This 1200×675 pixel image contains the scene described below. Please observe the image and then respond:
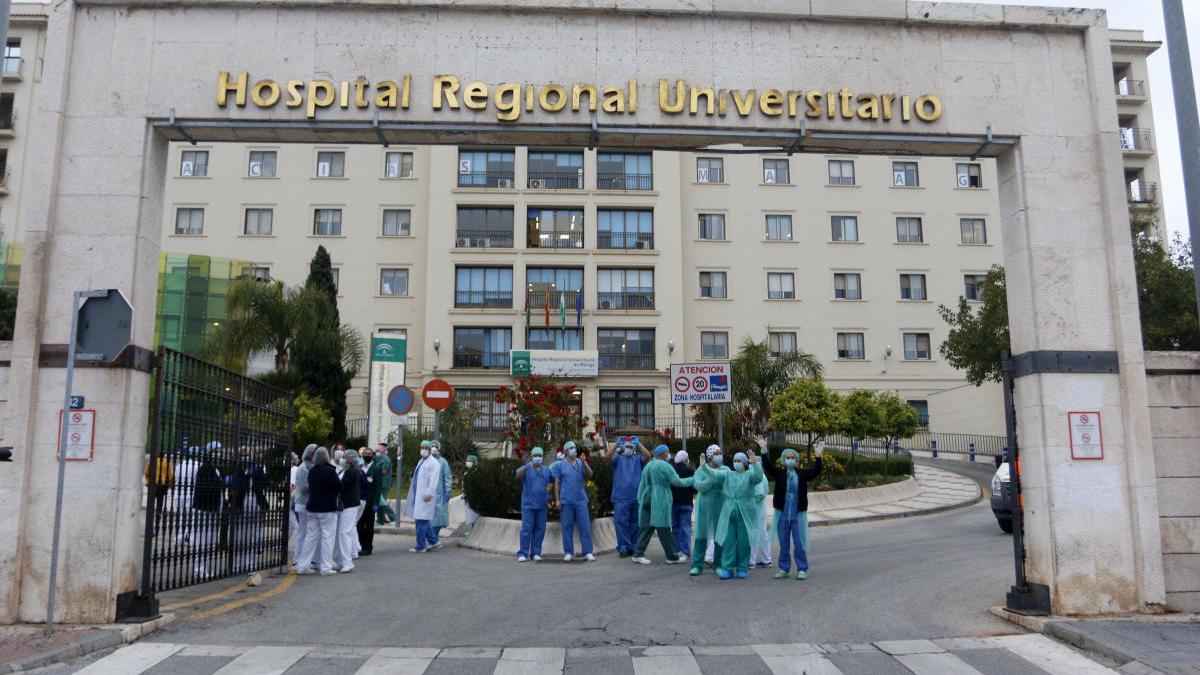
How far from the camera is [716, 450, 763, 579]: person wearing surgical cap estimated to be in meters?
11.4

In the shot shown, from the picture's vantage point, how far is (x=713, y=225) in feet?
144

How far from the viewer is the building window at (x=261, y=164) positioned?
42.8 metres

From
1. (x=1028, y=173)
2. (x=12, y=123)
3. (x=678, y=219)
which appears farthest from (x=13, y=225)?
(x=1028, y=173)

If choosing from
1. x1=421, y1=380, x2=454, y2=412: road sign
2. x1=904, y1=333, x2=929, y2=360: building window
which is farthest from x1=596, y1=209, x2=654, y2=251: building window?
x1=421, y1=380, x2=454, y2=412: road sign

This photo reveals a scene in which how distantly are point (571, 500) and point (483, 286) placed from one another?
96.9ft

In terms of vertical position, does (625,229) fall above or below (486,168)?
below

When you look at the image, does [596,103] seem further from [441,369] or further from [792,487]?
[441,369]

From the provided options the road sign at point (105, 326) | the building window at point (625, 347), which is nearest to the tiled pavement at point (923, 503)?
the road sign at point (105, 326)

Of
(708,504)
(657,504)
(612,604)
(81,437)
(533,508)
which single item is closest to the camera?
(81,437)

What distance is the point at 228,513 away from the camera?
10.9 metres

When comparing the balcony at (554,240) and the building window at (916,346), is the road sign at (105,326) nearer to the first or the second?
the balcony at (554,240)

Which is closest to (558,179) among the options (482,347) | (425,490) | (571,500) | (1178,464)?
(482,347)

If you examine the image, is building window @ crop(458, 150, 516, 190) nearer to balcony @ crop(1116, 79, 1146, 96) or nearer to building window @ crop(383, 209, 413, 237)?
building window @ crop(383, 209, 413, 237)

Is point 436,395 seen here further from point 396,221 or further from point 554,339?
point 396,221
